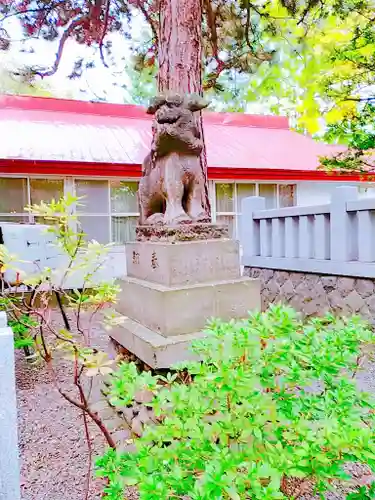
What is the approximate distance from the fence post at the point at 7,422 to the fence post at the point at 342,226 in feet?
13.0

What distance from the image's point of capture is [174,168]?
135 inches

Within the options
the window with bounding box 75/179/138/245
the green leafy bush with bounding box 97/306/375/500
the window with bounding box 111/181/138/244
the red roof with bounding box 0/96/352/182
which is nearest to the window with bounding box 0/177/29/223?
the red roof with bounding box 0/96/352/182

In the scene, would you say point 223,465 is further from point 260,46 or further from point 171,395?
point 260,46

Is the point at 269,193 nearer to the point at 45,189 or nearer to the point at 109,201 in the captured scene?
the point at 109,201

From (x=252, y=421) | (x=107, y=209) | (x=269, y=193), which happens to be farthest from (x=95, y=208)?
(x=252, y=421)

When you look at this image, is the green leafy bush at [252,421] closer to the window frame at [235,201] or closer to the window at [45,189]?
the window at [45,189]

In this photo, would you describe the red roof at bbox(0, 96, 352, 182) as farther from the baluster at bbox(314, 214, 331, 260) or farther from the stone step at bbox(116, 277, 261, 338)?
the stone step at bbox(116, 277, 261, 338)

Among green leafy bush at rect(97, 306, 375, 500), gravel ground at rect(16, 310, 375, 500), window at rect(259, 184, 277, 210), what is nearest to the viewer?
Answer: green leafy bush at rect(97, 306, 375, 500)

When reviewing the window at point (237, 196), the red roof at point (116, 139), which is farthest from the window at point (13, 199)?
the window at point (237, 196)

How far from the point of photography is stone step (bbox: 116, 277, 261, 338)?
10.1 ft

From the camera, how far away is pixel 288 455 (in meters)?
1.33

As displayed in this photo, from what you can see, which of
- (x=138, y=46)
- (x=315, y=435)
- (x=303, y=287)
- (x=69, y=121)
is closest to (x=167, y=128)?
(x=315, y=435)

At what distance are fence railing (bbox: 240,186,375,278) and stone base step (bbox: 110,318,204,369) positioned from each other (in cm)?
238

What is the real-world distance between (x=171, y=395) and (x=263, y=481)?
0.52 m
